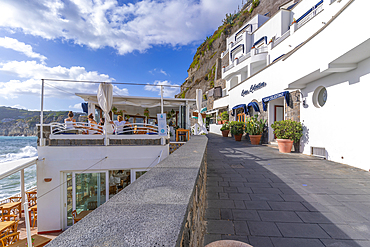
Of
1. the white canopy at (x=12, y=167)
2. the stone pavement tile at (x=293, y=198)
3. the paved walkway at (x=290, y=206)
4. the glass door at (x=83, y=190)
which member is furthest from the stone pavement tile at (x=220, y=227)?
the white canopy at (x=12, y=167)

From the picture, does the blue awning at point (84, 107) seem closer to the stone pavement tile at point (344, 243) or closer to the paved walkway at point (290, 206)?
the paved walkway at point (290, 206)

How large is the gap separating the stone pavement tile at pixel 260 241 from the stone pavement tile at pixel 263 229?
7cm

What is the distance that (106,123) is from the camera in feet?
22.5

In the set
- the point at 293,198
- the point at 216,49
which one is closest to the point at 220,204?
the point at 293,198

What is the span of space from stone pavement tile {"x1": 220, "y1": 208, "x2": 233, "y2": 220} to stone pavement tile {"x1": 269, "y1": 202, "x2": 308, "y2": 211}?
0.72m

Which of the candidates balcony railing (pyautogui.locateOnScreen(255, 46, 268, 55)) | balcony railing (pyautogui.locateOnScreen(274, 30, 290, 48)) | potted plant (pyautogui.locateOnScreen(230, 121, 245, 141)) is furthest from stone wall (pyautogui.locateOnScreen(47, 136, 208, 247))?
balcony railing (pyautogui.locateOnScreen(255, 46, 268, 55))

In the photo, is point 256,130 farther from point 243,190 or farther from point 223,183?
point 243,190

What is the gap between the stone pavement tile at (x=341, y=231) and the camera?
6.85 ft

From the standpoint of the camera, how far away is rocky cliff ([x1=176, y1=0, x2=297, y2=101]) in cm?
2678

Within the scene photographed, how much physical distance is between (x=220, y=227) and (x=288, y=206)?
4.24 feet

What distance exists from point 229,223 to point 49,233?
7.46 metres

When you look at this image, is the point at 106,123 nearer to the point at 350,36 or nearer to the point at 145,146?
the point at 145,146

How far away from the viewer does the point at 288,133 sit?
291 inches

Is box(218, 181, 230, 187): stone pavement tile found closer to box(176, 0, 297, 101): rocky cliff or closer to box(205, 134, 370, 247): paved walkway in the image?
box(205, 134, 370, 247): paved walkway
